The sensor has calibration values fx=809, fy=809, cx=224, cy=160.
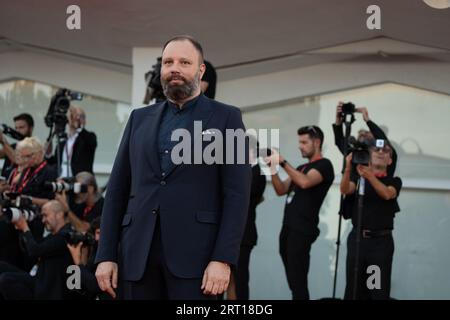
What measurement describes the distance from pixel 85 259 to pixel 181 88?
2998 millimetres

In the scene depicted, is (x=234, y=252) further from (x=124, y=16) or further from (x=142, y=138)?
(x=124, y=16)

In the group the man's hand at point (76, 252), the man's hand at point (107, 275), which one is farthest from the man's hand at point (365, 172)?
the man's hand at point (107, 275)

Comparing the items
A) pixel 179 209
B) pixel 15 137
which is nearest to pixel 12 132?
pixel 15 137

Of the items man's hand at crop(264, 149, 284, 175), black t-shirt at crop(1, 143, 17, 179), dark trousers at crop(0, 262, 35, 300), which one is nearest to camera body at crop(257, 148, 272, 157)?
man's hand at crop(264, 149, 284, 175)

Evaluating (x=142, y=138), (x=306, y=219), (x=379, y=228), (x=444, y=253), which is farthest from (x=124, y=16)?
(x=142, y=138)

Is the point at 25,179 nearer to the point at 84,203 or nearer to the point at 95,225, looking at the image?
the point at 84,203

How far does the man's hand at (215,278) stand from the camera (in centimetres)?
307

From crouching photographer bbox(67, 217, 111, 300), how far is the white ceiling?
243cm

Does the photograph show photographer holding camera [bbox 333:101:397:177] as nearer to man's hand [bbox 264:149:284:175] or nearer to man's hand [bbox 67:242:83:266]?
man's hand [bbox 264:149:284:175]

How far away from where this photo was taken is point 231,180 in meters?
3.20

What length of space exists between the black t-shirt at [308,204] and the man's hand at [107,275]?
3.39 metres

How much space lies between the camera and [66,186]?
6.51m

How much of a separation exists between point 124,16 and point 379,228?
309cm
